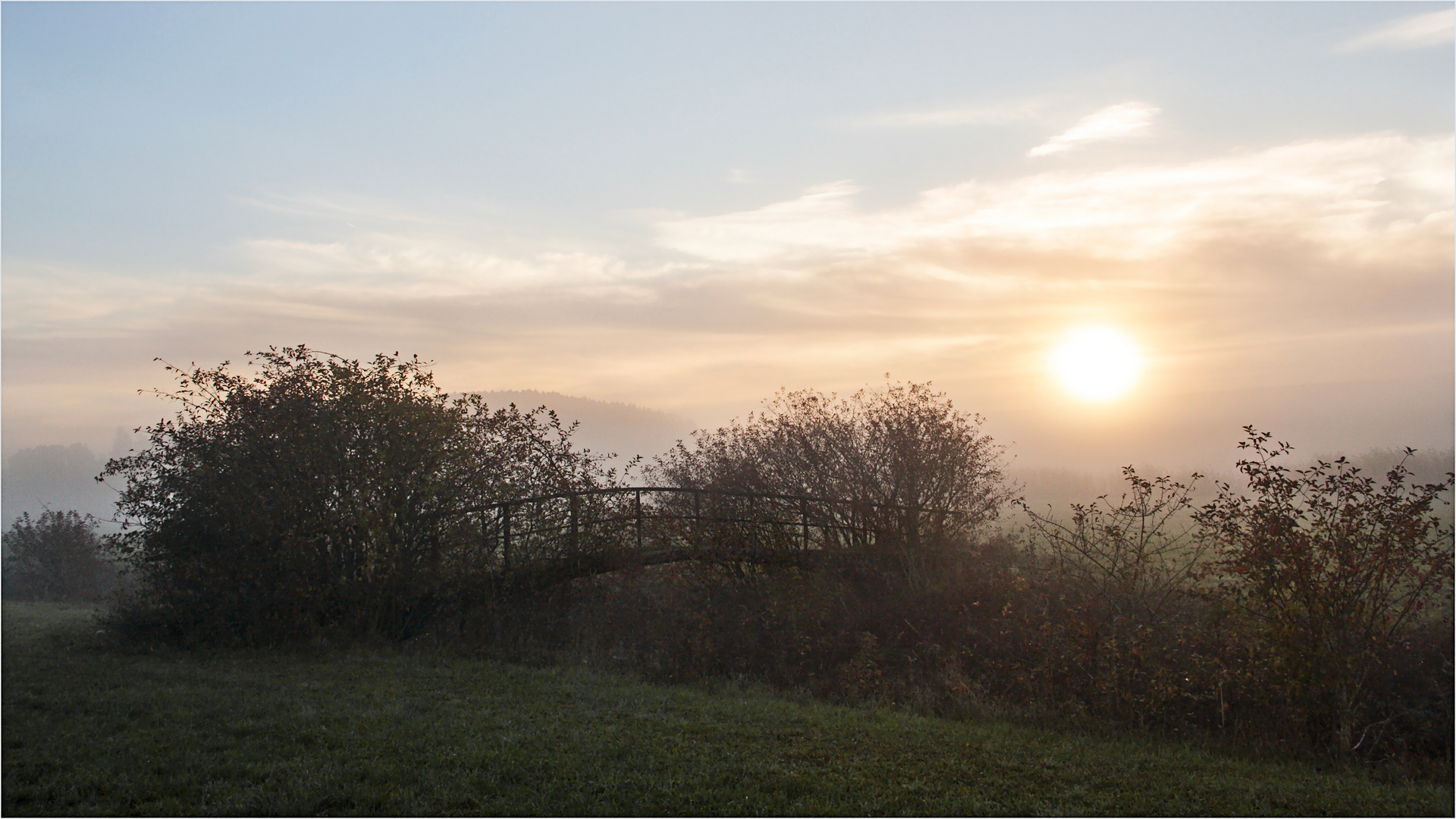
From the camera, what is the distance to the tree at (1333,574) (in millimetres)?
9523

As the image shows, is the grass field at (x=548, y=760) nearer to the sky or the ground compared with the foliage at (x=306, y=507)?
nearer to the ground

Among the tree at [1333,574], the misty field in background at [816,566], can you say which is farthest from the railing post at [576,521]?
the tree at [1333,574]

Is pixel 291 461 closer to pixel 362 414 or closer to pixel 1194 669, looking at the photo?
pixel 362 414

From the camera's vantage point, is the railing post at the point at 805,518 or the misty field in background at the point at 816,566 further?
the railing post at the point at 805,518

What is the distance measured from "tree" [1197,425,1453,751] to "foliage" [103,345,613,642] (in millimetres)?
12150

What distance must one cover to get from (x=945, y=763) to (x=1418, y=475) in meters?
26.0

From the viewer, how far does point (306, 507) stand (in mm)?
14211

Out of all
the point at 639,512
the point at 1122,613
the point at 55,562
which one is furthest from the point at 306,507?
the point at 55,562

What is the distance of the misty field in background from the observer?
9922mm

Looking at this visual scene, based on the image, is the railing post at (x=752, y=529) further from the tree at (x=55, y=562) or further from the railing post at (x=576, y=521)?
the tree at (x=55, y=562)

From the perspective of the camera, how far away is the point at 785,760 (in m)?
7.94

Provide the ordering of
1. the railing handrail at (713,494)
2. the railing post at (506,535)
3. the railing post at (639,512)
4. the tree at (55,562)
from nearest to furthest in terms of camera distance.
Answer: the railing post at (506,535) → the railing handrail at (713,494) → the railing post at (639,512) → the tree at (55,562)

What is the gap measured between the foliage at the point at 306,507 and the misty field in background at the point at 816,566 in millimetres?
42

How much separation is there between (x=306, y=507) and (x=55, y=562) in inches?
739
